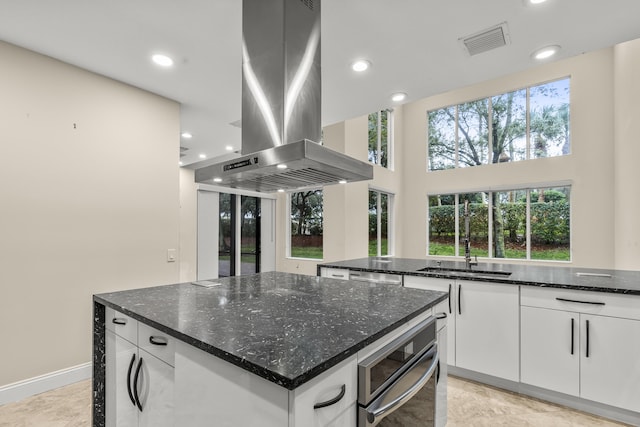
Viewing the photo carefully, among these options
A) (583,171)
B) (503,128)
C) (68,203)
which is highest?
(503,128)

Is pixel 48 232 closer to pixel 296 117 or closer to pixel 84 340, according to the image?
pixel 84 340

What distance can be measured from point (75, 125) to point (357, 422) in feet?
9.98

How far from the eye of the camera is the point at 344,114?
12.1 ft

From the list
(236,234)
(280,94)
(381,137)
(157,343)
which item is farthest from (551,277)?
(236,234)

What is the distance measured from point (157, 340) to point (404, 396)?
3.38ft

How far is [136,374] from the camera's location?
1431mm

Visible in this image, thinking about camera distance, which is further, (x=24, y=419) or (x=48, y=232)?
(x=48, y=232)

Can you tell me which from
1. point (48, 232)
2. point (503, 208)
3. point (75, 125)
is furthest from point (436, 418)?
point (503, 208)

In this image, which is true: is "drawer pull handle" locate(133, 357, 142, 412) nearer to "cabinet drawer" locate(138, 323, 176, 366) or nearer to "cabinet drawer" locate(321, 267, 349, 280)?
"cabinet drawer" locate(138, 323, 176, 366)

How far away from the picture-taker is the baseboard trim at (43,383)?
7.16 ft

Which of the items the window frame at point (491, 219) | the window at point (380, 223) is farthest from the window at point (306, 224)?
the window frame at point (491, 219)

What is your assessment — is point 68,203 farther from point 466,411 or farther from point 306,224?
point 306,224

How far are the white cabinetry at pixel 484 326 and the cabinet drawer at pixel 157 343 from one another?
82.5 inches

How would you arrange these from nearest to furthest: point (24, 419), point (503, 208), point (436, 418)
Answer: point (436, 418), point (24, 419), point (503, 208)
